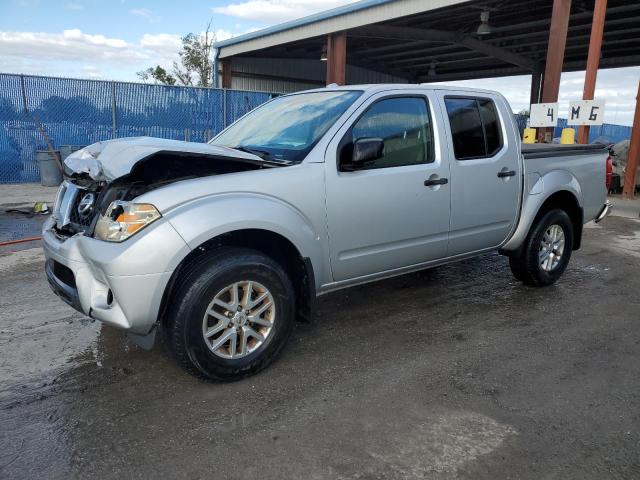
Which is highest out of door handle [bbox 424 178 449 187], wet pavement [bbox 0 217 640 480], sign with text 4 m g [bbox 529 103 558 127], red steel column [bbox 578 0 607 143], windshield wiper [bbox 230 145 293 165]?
red steel column [bbox 578 0 607 143]

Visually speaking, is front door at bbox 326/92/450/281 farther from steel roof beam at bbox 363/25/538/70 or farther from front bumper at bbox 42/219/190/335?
steel roof beam at bbox 363/25/538/70

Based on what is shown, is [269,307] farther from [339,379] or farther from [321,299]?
[321,299]

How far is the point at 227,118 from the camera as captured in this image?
16.0 meters

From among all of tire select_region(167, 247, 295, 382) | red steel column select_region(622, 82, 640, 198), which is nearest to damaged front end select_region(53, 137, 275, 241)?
tire select_region(167, 247, 295, 382)

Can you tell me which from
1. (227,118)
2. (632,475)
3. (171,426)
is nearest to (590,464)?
(632,475)

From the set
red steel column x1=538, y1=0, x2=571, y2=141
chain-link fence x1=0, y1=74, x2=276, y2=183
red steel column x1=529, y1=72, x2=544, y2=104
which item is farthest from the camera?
red steel column x1=529, y1=72, x2=544, y2=104

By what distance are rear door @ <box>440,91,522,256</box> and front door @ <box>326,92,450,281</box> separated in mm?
161

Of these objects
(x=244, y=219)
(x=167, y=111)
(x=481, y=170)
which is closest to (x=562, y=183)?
(x=481, y=170)

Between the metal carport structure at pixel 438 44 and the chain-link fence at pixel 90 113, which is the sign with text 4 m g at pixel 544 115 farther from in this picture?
the chain-link fence at pixel 90 113

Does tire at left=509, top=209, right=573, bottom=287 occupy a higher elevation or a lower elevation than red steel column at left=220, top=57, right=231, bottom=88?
lower

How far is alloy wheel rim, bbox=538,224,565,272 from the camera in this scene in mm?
5211

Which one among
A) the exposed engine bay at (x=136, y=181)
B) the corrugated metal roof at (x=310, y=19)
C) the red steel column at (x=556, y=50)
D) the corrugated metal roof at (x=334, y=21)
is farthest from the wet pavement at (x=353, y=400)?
the corrugated metal roof at (x=310, y=19)

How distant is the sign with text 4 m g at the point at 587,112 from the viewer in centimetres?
1073

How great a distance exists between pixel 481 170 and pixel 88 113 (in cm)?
1219
